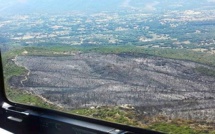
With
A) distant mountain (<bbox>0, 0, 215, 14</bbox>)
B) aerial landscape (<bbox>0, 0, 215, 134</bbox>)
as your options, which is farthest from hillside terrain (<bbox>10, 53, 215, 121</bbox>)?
distant mountain (<bbox>0, 0, 215, 14</bbox>)

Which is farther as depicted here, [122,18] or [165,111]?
[122,18]

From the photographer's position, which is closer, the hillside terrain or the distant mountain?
the hillside terrain

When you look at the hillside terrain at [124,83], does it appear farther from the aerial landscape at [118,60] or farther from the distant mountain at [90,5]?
the distant mountain at [90,5]

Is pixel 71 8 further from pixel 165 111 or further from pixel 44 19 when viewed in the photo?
pixel 165 111

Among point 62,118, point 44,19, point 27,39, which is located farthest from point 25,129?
point 44,19

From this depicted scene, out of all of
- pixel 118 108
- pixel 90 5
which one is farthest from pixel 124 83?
pixel 90 5

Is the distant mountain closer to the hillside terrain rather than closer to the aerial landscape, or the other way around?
the aerial landscape

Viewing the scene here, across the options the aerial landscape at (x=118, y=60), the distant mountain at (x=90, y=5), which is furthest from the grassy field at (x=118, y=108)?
the distant mountain at (x=90, y=5)
